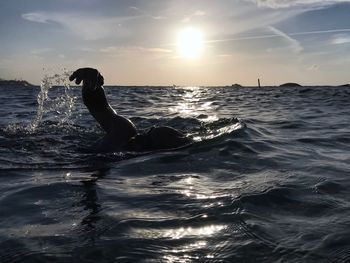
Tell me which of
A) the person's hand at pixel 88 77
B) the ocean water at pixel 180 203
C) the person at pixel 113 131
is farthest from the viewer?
the person at pixel 113 131

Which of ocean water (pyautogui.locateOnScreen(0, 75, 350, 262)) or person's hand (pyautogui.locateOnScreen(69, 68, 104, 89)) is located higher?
person's hand (pyautogui.locateOnScreen(69, 68, 104, 89))

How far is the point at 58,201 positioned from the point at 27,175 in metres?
1.72

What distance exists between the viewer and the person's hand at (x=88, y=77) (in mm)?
7843

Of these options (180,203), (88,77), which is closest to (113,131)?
(88,77)

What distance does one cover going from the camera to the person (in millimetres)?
8008

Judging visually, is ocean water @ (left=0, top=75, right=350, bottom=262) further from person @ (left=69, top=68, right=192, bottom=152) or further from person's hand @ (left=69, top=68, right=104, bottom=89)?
person's hand @ (left=69, top=68, right=104, bottom=89)

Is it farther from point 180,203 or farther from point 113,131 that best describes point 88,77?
→ point 180,203

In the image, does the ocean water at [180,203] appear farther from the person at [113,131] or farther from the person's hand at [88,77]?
the person's hand at [88,77]

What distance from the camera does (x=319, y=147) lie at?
8.85 metres

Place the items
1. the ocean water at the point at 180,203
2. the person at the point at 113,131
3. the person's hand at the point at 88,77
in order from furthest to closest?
the person at the point at 113,131
the person's hand at the point at 88,77
the ocean water at the point at 180,203

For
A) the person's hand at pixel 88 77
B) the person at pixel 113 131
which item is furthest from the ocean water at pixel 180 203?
the person's hand at pixel 88 77

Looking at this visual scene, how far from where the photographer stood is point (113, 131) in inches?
323

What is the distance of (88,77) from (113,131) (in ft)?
3.49

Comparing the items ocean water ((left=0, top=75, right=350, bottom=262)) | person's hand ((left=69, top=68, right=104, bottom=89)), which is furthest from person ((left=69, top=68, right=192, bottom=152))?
ocean water ((left=0, top=75, right=350, bottom=262))
